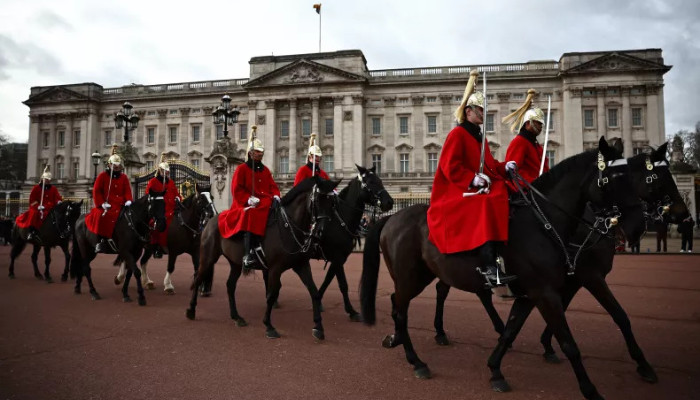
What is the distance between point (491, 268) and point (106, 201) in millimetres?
8099

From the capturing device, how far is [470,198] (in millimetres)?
3990

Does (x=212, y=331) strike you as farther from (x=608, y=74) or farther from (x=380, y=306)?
(x=608, y=74)

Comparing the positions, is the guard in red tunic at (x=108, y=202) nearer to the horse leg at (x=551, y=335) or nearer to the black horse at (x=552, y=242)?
the black horse at (x=552, y=242)

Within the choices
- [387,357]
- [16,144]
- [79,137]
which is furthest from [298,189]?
[16,144]

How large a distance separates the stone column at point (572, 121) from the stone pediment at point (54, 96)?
54850mm

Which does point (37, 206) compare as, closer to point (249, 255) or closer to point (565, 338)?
point (249, 255)

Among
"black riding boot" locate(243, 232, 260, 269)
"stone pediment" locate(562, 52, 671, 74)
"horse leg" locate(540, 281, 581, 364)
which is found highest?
"stone pediment" locate(562, 52, 671, 74)

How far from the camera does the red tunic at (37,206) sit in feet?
36.4

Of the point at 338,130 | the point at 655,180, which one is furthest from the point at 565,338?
the point at 338,130

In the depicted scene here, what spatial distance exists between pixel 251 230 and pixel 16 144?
88.3 m

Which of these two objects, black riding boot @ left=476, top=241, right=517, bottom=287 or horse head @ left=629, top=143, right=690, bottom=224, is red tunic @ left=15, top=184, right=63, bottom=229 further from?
horse head @ left=629, top=143, right=690, bottom=224

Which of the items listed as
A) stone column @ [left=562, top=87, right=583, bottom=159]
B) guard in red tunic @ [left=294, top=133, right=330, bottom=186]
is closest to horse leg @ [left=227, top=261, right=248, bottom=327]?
guard in red tunic @ [left=294, top=133, right=330, bottom=186]

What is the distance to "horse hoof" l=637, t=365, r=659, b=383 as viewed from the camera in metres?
3.98

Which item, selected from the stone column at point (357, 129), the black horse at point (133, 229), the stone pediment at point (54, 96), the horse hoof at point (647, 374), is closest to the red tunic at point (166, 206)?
the black horse at point (133, 229)
